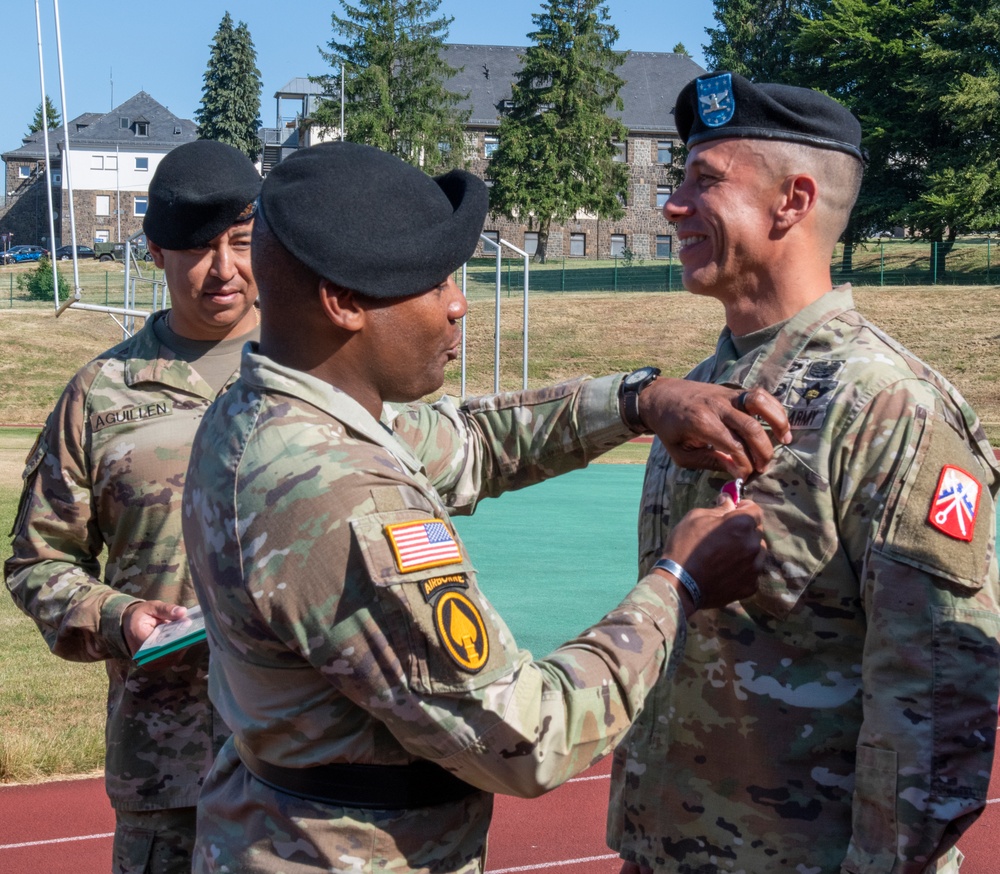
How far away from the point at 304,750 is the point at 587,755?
0.47m

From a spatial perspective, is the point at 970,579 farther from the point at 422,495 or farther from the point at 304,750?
the point at 304,750

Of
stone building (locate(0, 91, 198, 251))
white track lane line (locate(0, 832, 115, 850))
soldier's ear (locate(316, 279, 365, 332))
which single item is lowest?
white track lane line (locate(0, 832, 115, 850))

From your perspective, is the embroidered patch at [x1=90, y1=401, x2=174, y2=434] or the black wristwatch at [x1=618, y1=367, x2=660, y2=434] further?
the embroidered patch at [x1=90, y1=401, x2=174, y2=434]

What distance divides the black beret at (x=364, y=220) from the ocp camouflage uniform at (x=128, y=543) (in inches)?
60.2

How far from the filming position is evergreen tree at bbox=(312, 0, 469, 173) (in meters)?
61.0

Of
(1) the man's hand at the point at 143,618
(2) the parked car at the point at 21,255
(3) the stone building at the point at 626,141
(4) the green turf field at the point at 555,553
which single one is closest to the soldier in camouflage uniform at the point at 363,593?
(1) the man's hand at the point at 143,618

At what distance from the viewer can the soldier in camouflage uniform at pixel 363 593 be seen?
6.28 ft

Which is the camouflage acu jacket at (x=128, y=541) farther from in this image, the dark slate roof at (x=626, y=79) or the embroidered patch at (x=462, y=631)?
the dark slate roof at (x=626, y=79)

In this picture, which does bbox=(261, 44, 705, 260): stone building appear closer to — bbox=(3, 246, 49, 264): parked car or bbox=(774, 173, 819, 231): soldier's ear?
bbox=(3, 246, 49, 264): parked car

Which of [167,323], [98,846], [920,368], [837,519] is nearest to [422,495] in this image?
[837,519]

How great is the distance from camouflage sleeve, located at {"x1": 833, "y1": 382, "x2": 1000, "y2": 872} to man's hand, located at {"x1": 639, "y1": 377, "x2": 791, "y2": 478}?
24cm

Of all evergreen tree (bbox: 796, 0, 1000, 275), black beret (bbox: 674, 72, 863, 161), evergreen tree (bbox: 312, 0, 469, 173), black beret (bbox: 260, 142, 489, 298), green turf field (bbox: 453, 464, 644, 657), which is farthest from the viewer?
evergreen tree (bbox: 312, 0, 469, 173)

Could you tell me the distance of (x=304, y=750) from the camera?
81.4 inches

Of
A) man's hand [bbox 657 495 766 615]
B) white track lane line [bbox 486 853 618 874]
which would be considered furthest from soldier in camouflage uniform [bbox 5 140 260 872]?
white track lane line [bbox 486 853 618 874]
